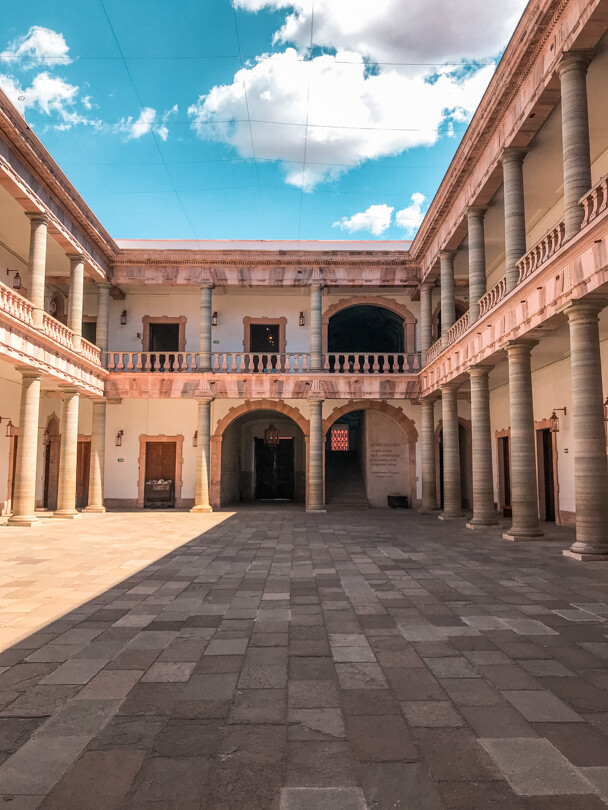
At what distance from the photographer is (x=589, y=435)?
866 cm

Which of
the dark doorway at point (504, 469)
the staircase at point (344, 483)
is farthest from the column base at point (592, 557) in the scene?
the staircase at point (344, 483)

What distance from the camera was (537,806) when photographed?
228 centimetres

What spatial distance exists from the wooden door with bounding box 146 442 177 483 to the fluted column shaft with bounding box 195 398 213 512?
2.59 meters

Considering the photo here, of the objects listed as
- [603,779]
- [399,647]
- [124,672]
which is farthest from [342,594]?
[603,779]

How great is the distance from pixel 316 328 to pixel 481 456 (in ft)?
24.6

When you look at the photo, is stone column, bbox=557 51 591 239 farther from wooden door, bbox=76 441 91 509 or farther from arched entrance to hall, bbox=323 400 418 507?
wooden door, bbox=76 441 91 509

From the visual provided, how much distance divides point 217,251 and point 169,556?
39.1 feet

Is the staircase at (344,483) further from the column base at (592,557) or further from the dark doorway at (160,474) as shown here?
the column base at (592,557)

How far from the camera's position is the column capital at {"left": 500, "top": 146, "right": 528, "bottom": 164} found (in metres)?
10.9

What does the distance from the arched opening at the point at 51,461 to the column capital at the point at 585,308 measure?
54.5 feet

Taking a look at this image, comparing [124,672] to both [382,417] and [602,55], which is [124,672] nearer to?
[602,55]

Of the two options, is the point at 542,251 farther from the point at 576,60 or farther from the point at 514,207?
the point at 576,60

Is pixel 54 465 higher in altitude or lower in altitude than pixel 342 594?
higher

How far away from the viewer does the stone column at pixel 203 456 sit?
18.0m
